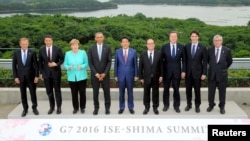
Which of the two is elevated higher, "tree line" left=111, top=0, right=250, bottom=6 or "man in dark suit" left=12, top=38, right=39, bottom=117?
"tree line" left=111, top=0, right=250, bottom=6

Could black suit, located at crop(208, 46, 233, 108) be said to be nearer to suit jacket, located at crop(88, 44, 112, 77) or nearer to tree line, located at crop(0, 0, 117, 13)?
suit jacket, located at crop(88, 44, 112, 77)

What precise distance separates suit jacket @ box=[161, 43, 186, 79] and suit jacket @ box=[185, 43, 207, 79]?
0.09m

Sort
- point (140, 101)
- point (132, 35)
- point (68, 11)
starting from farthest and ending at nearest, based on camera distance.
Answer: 1. point (68, 11)
2. point (132, 35)
3. point (140, 101)

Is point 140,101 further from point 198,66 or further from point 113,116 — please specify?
Answer: point 198,66

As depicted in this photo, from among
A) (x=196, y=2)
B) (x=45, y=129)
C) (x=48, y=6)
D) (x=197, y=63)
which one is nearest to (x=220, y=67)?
(x=197, y=63)

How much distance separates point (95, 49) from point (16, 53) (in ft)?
4.62

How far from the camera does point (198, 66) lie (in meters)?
6.51

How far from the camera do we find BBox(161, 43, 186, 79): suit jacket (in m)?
6.52

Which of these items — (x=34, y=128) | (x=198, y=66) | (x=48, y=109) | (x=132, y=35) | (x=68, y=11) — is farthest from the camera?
(x=68, y=11)

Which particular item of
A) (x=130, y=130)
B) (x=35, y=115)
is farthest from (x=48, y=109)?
(x=130, y=130)

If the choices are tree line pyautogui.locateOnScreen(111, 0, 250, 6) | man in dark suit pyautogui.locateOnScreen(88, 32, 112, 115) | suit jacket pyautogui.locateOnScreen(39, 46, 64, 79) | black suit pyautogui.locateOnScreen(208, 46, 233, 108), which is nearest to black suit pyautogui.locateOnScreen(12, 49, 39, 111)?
suit jacket pyautogui.locateOnScreen(39, 46, 64, 79)

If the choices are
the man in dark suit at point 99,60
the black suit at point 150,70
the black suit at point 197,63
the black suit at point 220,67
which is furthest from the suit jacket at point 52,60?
the black suit at point 220,67

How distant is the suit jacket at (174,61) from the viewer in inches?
257

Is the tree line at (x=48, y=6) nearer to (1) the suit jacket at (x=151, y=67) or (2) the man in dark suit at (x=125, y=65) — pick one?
(2) the man in dark suit at (x=125, y=65)
